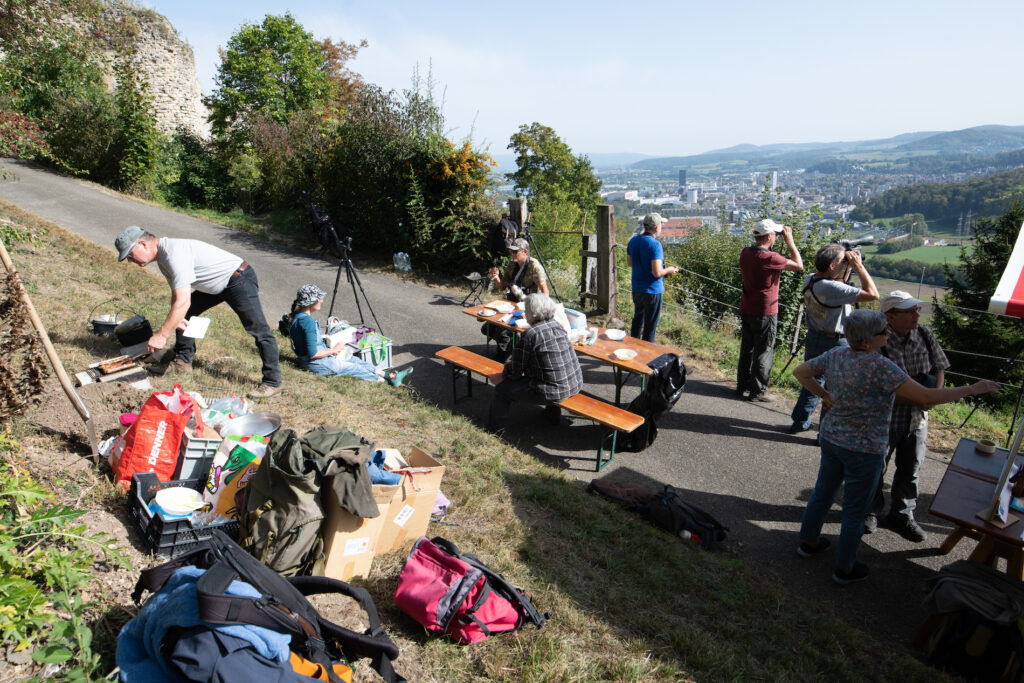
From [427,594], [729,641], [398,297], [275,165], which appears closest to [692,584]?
[729,641]

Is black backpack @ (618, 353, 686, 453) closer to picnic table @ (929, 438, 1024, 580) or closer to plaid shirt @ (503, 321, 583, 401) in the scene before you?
plaid shirt @ (503, 321, 583, 401)

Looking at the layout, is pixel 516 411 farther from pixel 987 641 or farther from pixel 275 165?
pixel 275 165

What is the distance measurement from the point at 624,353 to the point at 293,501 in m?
3.89

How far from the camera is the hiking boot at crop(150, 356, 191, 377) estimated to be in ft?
19.2

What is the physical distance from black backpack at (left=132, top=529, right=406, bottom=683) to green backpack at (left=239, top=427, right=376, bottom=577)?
478 millimetres

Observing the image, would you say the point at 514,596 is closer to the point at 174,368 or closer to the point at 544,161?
the point at 174,368

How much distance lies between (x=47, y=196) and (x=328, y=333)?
12.6 meters

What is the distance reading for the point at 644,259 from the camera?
700 cm

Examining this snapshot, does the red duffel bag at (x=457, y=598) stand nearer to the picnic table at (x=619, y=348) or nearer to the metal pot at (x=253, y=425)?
Result: the metal pot at (x=253, y=425)

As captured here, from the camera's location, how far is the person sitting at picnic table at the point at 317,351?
6.34m

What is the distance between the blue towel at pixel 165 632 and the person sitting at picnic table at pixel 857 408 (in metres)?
3.37

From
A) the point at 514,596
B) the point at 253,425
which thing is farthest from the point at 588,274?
the point at 514,596

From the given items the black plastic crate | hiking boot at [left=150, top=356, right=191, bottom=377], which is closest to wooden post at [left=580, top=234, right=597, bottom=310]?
hiking boot at [left=150, top=356, right=191, bottom=377]

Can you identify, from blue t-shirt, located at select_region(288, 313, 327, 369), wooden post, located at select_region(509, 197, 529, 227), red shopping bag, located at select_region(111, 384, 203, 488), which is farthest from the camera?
wooden post, located at select_region(509, 197, 529, 227)
